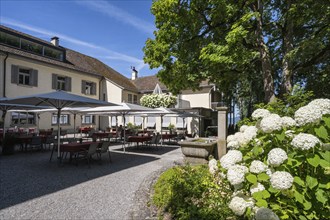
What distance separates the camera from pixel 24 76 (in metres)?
19.3

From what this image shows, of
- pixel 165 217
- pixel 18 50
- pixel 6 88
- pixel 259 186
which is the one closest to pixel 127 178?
pixel 165 217

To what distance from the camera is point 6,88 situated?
17516 mm

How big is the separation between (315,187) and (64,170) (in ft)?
25.2

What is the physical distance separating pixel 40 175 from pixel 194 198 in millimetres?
5343

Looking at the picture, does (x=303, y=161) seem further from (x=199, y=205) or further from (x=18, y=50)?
(x=18, y=50)

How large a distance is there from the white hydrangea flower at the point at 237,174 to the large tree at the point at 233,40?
704 centimetres

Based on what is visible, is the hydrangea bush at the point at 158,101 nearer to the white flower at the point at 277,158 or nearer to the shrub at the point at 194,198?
the shrub at the point at 194,198

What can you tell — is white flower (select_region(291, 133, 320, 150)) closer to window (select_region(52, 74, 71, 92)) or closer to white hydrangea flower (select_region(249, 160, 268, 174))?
white hydrangea flower (select_region(249, 160, 268, 174))

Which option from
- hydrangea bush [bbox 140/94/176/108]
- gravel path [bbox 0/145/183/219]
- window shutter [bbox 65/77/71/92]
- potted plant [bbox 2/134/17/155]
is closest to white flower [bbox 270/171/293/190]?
gravel path [bbox 0/145/183/219]

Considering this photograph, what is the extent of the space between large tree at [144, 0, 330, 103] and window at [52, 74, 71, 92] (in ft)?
45.7

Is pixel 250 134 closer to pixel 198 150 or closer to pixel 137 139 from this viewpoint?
pixel 198 150

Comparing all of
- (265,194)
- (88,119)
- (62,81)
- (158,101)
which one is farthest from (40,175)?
(88,119)

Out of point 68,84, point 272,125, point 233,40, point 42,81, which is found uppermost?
point 68,84

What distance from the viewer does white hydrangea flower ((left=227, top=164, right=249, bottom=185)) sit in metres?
2.08
